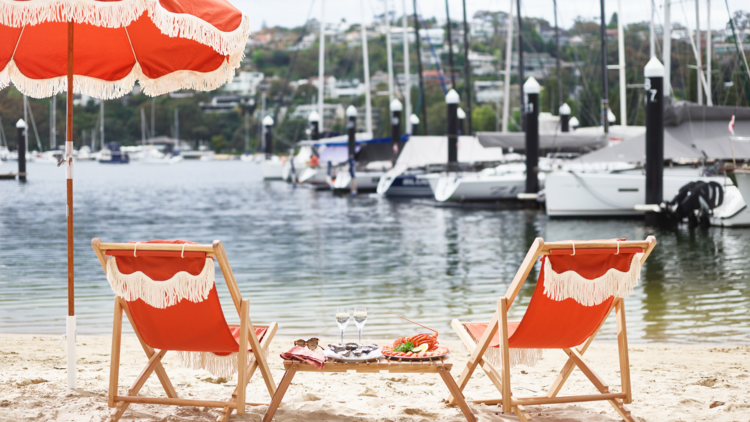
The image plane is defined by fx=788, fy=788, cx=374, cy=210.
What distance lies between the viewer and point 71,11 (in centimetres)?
357

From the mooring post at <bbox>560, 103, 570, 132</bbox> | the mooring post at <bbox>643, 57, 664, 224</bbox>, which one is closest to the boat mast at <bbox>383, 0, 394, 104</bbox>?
the mooring post at <bbox>560, 103, 570, 132</bbox>

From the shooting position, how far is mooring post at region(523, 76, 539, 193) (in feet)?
70.7

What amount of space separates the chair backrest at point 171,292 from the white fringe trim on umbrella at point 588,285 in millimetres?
1416

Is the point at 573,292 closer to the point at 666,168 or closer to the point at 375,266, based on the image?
the point at 375,266

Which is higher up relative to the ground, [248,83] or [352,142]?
Answer: [248,83]

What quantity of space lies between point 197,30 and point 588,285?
2.15 m

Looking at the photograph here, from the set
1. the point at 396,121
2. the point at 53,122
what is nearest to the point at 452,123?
the point at 396,121

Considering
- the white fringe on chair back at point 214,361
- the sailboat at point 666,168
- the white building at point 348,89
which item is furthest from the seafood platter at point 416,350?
the white building at point 348,89

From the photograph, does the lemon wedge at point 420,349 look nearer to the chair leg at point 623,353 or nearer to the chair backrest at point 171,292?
the chair backrest at point 171,292

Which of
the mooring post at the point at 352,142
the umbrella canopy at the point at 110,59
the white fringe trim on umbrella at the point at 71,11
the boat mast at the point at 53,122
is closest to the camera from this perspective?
the white fringe trim on umbrella at the point at 71,11

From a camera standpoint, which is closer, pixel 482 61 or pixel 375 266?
pixel 375 266

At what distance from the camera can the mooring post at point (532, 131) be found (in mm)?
21547

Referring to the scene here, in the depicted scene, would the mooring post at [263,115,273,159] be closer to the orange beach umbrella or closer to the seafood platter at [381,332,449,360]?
the orange beach umbrella

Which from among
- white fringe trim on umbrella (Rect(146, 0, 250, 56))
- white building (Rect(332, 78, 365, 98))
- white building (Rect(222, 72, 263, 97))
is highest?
white building (Rect(222, 72, 263, 97))
